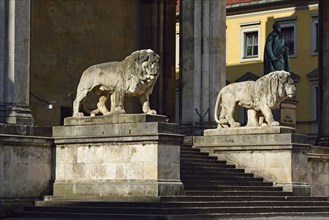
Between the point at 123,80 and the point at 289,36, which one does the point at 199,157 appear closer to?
the point at 123,80

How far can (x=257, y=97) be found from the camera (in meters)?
35.7

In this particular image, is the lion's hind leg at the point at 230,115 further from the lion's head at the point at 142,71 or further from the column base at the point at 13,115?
the column base at the point at 13,115

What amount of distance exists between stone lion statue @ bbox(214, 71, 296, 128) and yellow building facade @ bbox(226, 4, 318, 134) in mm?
27934

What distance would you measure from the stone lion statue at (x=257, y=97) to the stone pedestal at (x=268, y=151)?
0.38 metres

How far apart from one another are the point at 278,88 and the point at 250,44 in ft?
110

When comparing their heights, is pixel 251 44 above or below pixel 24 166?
above

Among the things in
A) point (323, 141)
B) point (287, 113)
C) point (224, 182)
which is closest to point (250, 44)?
point (287, 113)

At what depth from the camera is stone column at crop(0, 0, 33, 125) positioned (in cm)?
3141

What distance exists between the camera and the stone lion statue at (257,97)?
1387 inches

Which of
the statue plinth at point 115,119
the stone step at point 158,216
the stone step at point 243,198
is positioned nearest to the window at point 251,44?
the stone step at point 243,198

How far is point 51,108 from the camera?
138 feet

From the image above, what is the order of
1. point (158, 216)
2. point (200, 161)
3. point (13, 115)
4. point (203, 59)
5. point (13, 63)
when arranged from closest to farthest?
1. point (158, 216)
2. point (13, 115)
3. point (13, 63)
4. point (200, 161)
5. point (203, 59)

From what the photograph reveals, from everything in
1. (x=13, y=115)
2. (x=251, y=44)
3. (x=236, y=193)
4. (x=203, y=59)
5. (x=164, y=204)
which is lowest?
(x=164, y=204)

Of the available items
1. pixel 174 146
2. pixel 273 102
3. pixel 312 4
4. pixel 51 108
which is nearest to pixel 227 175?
pixel 273 102
